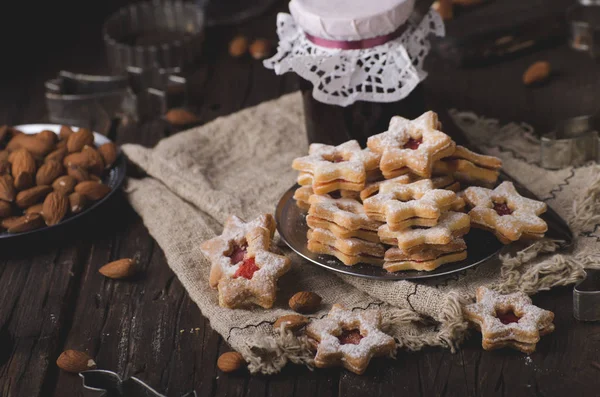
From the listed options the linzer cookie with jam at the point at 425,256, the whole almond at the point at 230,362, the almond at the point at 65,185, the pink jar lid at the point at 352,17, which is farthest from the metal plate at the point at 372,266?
the almond at the point at 65,185

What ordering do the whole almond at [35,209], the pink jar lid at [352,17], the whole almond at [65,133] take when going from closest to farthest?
the pink jar lid at [352,17] < the whole almond at [35,209] < the whole almond at [65,133]

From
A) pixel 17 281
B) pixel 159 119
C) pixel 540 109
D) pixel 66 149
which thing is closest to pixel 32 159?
pixel 66 149

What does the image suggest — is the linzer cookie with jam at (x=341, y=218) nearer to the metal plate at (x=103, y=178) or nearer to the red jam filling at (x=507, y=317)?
the red jam filling at (x=507, y=317)

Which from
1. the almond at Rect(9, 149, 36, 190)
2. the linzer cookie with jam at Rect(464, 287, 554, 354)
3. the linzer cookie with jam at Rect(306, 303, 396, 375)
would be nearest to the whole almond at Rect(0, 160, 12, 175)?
the almond at Rect(9, 149, 36, 190)

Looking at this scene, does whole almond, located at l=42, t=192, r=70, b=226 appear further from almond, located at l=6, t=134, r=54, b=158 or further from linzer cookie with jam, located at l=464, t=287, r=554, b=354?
linzer cookie with jam, located at l=464, t=287, r=554, b=354

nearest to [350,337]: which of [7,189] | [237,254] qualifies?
[237,254]

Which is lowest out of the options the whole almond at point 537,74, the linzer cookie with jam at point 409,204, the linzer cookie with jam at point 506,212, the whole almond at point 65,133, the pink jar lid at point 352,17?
the whole almond at point 537,74

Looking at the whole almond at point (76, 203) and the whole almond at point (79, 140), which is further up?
the whole almond at point (79, 140)
